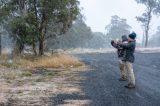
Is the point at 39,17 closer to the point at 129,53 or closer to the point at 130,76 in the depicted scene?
the point at 129,53

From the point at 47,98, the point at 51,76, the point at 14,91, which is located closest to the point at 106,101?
the point at 47,98

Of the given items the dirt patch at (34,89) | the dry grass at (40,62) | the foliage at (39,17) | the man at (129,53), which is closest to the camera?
the dirt patch at (34,89)

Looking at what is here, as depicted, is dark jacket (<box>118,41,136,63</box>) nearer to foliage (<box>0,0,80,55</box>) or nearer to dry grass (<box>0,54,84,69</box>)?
dry grass (<box>0,54,84,69</box>)

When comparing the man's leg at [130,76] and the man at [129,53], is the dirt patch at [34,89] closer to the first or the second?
the man's leg at [130,76]

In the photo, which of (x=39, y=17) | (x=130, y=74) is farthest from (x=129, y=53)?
(x=39, y=17)

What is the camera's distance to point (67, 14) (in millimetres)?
32344

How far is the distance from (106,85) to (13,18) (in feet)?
55.7

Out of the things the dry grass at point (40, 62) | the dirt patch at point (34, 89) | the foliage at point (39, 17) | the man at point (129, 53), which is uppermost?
the foliage at point (39, 17)

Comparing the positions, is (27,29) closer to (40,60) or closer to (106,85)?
(40,60)

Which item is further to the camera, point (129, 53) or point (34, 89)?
point (129, 53)

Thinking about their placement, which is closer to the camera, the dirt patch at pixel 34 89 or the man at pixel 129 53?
the dirt patch at pixel 34 89

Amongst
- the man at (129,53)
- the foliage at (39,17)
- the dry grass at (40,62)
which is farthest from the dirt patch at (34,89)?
the foliage at (39,17)

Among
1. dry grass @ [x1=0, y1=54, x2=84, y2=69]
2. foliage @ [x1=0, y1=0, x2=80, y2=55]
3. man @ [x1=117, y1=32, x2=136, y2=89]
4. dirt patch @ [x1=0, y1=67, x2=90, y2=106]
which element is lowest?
dirt patch @ [x1=0, y1=67, x2=90, y2=106]

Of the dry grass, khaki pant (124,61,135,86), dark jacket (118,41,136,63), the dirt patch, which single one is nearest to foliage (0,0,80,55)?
the dry grass
